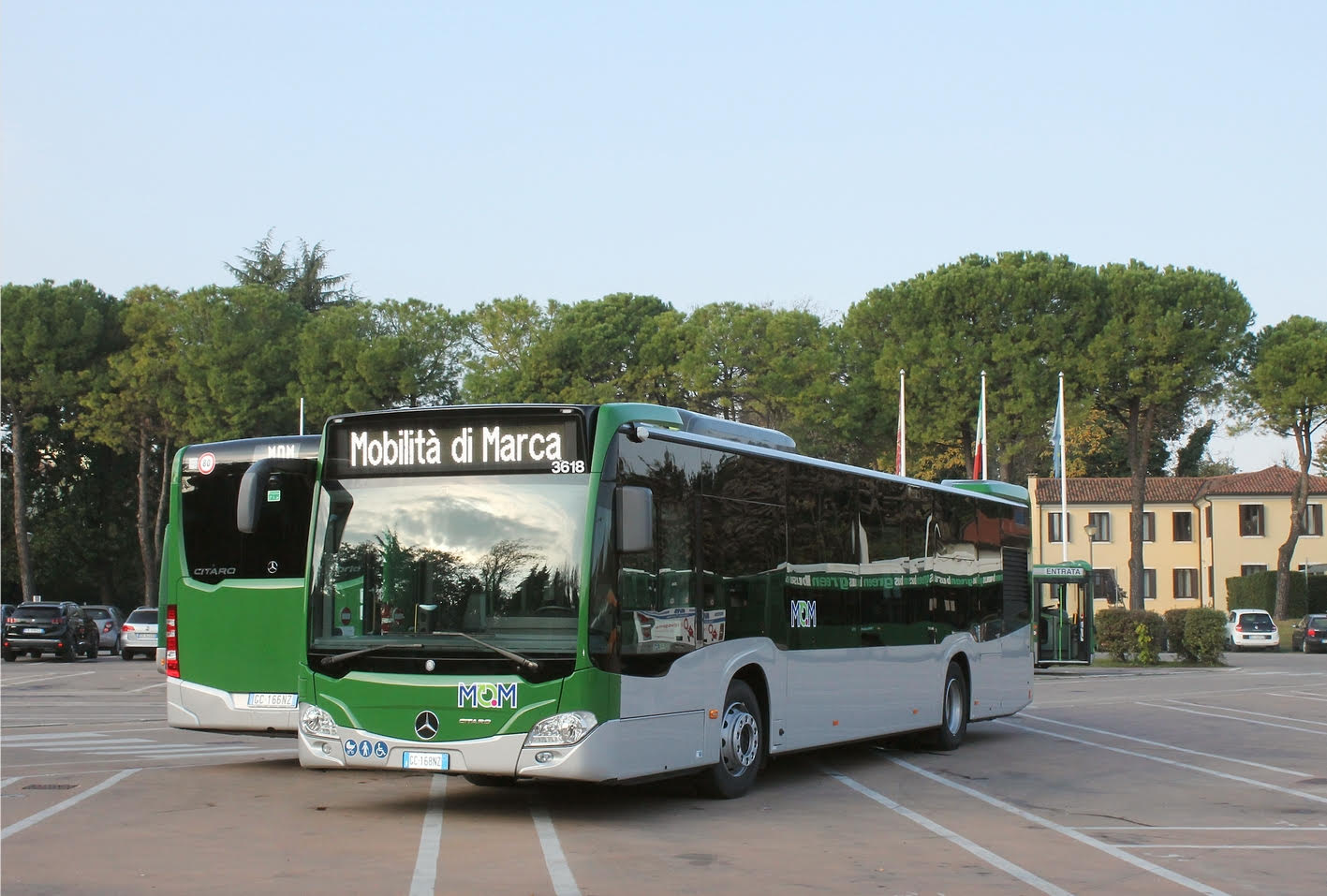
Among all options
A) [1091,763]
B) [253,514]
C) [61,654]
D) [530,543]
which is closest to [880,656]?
[1091,763]

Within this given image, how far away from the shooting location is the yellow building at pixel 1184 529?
78438 millimetres

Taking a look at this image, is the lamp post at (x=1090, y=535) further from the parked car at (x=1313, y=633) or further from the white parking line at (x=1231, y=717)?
the white parking line at (x=1231, y=717)

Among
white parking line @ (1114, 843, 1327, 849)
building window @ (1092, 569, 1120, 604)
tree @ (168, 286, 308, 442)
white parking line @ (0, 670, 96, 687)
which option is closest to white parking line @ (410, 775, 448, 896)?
white parking line @ (1114, 843, 1327, 849)

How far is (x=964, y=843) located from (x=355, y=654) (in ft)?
14.6

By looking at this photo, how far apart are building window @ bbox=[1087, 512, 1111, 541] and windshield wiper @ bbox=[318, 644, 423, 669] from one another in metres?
73.7

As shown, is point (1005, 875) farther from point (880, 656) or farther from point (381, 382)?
point (381, 382)

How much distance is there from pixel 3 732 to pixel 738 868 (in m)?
12.1

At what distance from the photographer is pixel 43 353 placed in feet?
208

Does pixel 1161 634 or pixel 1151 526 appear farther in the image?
pixel 1151 526

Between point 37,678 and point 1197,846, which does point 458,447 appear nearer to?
point 1197,846

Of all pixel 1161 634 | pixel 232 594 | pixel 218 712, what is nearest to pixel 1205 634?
pixel 1161 634

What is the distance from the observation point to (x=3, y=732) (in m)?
18.0

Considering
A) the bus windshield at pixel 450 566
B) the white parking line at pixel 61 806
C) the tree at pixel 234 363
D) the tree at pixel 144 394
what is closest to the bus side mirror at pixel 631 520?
→ the bus windshield at pixel 450 566

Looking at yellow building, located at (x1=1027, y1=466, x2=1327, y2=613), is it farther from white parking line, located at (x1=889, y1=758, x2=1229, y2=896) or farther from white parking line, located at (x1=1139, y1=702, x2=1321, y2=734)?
white parking line, located at (x1=889, y1=758, x2=1229, y2=896)
